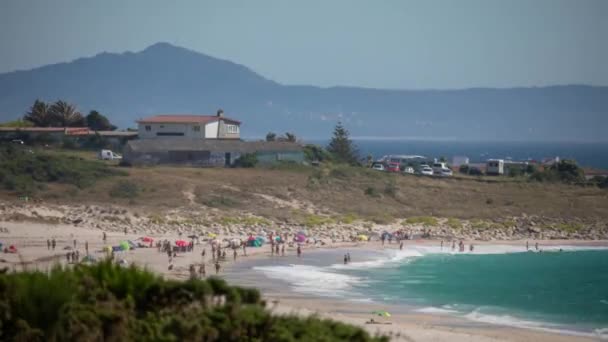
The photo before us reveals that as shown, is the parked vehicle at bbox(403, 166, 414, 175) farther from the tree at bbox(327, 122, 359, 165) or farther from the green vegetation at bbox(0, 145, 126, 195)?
the green vegetation at bbox(0, 145, 126, 195)

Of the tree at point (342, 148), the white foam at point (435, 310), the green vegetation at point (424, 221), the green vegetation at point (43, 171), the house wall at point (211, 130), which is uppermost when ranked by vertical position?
the house wall at point (211, 130)

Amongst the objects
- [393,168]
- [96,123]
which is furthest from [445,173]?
[96,123]

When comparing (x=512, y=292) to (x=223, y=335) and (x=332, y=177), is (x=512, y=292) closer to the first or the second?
(x=223, y=335)

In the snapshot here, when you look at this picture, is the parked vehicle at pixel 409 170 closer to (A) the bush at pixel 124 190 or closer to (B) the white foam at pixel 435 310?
(A) the bush at pixel 124 190

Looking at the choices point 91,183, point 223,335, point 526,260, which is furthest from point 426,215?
point 223,335

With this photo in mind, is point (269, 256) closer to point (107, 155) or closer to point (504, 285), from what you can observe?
point (504, 285)

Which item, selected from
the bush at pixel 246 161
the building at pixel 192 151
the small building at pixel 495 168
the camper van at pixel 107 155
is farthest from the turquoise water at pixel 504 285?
the small building at pixel 495 168

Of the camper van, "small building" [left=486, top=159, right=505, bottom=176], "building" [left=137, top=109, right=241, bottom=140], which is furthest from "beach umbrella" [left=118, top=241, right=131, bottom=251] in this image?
"small building" [left=486, top=159, right=505, bottom=176]
